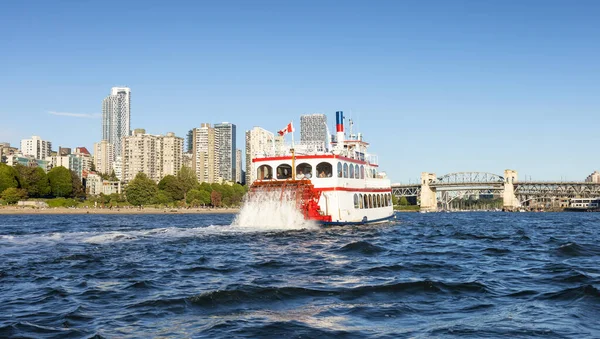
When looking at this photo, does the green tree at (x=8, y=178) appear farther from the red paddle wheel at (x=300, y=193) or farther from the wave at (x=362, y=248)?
the wave at (x=362, y=248)

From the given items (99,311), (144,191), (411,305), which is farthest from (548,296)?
(144,191)

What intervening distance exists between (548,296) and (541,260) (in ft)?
30.0

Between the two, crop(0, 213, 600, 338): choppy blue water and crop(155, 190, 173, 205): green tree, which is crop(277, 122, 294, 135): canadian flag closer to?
crop(0, 213, 600, 338): choppy blue water

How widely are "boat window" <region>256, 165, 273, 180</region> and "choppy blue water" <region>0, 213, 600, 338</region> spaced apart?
18583 mm

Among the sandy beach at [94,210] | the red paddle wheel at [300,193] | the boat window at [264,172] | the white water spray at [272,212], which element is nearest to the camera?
the white water spray at [272,212]

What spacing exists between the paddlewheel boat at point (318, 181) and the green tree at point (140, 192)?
130 metres

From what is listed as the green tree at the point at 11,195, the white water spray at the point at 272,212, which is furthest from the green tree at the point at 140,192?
the white water spray at the point at 272,212

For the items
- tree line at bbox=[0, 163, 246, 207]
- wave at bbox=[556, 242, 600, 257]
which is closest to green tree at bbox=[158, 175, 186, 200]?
tree line at bbox=[0, 163, 246, 207]

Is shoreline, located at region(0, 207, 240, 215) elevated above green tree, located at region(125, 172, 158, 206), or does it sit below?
below

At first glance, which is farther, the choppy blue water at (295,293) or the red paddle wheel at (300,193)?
the red paddle wheel at (300,193)

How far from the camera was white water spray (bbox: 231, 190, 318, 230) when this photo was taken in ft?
133

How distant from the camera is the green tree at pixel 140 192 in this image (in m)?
169

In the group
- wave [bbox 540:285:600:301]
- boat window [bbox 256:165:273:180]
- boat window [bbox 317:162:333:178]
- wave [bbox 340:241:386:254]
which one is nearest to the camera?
wave [bbox 540:285:600:301]

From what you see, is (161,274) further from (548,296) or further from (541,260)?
(541,260)
